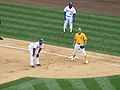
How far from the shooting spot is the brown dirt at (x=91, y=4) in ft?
93.5

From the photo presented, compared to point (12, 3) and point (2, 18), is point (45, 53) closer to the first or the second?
point (2, 18)

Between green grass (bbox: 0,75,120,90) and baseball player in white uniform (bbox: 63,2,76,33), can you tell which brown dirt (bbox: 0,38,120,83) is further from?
baseball player in white uniform (bbox: 63,2,76,33)

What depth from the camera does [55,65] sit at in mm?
19391

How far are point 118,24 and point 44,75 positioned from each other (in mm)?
9250

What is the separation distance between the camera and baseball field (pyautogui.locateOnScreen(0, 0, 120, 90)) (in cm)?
1744

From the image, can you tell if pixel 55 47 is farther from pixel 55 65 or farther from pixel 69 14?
pixel 69 14

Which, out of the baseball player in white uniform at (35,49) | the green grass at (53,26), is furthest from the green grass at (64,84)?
the green grass at (53,26)

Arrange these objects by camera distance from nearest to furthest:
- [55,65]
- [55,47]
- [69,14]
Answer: [55,65], [55,47], [69,14]

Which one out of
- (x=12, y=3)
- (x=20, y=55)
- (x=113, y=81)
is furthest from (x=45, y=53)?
(x=12, y=3)

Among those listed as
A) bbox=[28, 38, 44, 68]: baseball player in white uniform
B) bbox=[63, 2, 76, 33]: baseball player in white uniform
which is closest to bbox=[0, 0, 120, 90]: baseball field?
bbox=[28, 38, 44, 68]: baseball player in white uniform

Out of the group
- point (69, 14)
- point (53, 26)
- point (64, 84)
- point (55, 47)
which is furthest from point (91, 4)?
point (64, 84)

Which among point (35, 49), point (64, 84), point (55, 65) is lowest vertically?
point (64, 84)

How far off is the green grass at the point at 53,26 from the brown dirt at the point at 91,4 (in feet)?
3.07

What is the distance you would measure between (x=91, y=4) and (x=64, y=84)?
1334 centimetres
